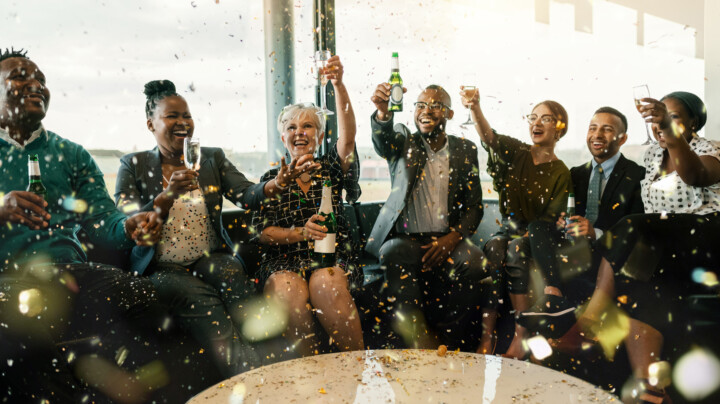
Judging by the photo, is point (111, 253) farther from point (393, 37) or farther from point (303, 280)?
point (393, 37)

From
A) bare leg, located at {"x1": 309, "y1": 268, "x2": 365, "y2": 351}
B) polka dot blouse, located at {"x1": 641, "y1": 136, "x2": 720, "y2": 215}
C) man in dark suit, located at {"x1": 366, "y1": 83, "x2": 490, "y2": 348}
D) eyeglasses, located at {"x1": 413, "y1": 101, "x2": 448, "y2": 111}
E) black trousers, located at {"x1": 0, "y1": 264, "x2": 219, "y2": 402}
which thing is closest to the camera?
black trousers, located at {"x1": 0, "y1": 264, "x2": 219, "y2": 402}

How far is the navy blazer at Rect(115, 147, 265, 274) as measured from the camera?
2.19m

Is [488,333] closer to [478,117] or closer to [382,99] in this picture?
[478,117]

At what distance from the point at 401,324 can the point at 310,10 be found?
7.00 feet

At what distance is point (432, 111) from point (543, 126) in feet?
1.79

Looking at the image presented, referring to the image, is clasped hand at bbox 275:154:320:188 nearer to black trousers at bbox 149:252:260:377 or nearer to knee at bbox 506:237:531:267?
black trousers at bbox 149:252:260:377

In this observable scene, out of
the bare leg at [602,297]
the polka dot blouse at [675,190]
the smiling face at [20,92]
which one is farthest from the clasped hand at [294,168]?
the polka dot blouse at [675,190]

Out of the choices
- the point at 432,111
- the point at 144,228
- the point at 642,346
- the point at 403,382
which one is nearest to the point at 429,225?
the point at 432,111

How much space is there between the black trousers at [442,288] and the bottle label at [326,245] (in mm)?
372

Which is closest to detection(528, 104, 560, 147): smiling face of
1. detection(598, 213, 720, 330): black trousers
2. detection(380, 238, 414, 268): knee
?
detection(598, 213, 720, 330): black trousers

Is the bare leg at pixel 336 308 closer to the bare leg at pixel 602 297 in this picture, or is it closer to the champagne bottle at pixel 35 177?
the bare leg at pixel 602 297

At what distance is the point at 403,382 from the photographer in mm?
1307

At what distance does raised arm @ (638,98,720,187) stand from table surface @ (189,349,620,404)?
119cm

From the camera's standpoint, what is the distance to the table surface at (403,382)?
121 centimetres
